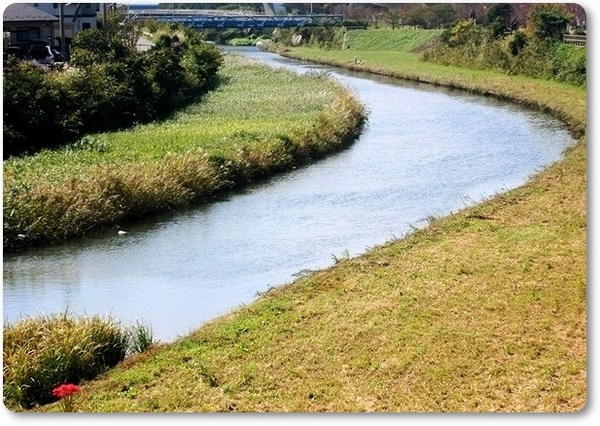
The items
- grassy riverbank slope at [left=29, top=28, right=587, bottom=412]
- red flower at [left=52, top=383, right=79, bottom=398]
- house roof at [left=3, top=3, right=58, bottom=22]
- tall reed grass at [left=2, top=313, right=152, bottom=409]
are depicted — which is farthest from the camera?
house roof at [left=3, top=3, right=58, bottom=22]

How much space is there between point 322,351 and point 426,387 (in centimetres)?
90

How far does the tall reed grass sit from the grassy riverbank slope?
0.73 feet

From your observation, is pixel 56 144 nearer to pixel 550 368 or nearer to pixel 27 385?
pixel 27 385

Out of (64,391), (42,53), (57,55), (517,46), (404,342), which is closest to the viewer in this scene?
(64,391)

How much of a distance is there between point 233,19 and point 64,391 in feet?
14.4

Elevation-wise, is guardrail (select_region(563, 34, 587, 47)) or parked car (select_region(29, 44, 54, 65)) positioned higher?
guardrail (select_region(563, 34, 587, 47))

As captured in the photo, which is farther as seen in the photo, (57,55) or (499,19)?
(57,55)

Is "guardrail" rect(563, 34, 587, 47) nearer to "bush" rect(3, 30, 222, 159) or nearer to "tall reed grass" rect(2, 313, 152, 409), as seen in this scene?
"tall reed grass" rect(2, 313, 152, 409)

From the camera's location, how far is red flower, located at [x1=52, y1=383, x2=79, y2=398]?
5664 mm


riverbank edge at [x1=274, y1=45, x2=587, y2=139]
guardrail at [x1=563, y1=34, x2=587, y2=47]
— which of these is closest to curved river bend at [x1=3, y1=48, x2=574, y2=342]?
riverbank edge at [x1=274, y1=45, x2=587, y2=139]

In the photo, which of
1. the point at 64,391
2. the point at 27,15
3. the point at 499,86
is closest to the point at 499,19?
the point at 64,391

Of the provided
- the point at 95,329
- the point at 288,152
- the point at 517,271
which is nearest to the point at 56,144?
the point at 288,152

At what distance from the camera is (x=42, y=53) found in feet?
54.1

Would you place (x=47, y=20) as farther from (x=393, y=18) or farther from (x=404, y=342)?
(x=404, y=342)
